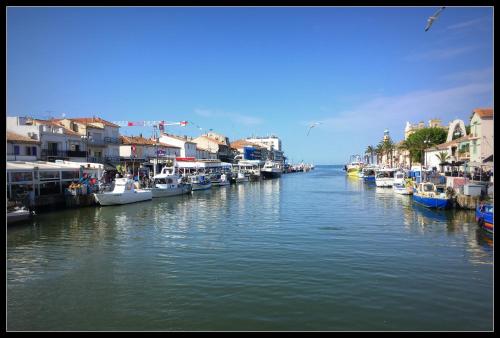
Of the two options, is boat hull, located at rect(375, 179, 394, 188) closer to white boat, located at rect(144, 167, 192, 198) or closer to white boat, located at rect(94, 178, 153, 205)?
white boat, located at rect(144, 167, 192, 198)

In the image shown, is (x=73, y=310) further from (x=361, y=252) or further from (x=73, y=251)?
(x=361, y=252)

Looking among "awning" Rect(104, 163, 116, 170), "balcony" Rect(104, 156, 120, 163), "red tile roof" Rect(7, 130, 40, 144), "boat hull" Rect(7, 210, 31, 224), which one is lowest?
"boat hull" Rect(7, 210, 31, 224)

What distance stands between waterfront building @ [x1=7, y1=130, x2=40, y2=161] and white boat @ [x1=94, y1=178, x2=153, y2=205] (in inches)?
419

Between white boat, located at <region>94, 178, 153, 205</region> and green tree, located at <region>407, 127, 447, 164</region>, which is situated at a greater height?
green tree, located at <region>407, 127, 447, 164</region>

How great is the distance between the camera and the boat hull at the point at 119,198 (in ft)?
136

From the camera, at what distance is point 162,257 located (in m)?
20.0

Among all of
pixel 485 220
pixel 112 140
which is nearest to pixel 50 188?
pixel 112 140

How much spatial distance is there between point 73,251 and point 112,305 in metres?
9.41

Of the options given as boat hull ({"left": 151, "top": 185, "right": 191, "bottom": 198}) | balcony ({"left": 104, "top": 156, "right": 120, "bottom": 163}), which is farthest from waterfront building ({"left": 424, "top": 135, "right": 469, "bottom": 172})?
balcony ({"left": 104, "top": 156, "right": 120, "bottom": 163})

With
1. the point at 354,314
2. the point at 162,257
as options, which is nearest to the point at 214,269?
the point at 162,257

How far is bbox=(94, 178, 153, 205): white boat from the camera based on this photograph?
41719mm

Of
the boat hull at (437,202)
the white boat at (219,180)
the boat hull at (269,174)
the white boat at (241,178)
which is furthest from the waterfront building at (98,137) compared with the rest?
the boat hull at (269,174)

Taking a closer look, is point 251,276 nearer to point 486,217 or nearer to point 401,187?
point 486,217

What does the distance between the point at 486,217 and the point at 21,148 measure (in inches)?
1811
